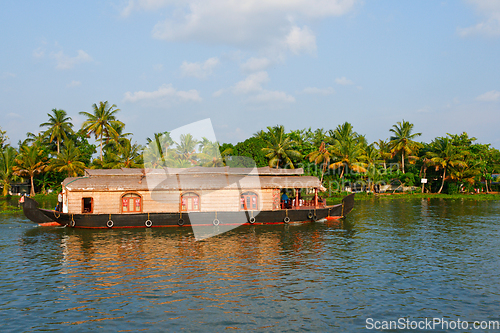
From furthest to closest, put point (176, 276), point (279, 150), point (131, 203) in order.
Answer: point (279, 150) → point (131, 203) → point (176, 276)

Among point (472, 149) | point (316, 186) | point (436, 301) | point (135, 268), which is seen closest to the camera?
point (436, 301)

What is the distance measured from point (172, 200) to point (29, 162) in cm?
3968

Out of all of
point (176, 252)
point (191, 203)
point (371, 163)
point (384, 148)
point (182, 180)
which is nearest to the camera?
point (176, 252)

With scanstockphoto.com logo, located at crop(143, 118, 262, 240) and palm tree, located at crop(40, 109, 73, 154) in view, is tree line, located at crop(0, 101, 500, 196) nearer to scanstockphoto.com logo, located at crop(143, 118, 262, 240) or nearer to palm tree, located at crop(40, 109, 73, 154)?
palm tree, located at crop(40, 109, 73, 154)

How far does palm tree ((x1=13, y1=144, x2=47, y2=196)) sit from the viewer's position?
178 ft

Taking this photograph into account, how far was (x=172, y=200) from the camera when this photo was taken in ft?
84.9

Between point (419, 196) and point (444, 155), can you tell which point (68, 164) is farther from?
point (444, 155)

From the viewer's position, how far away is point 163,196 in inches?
1013

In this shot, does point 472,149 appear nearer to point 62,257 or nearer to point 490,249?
point 490,249

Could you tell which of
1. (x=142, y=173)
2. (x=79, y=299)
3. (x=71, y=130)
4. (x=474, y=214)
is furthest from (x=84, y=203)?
(x=71, y=130)

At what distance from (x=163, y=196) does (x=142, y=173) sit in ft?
9.33

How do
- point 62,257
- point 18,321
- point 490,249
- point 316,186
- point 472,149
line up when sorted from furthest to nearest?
point 472,149 < point 316,186 < point 490,249 < point 62,257 < point 18,321

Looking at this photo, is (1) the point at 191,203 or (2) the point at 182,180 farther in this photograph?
(2) the point at 182,180

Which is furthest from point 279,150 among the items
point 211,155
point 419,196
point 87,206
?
point 87,206
